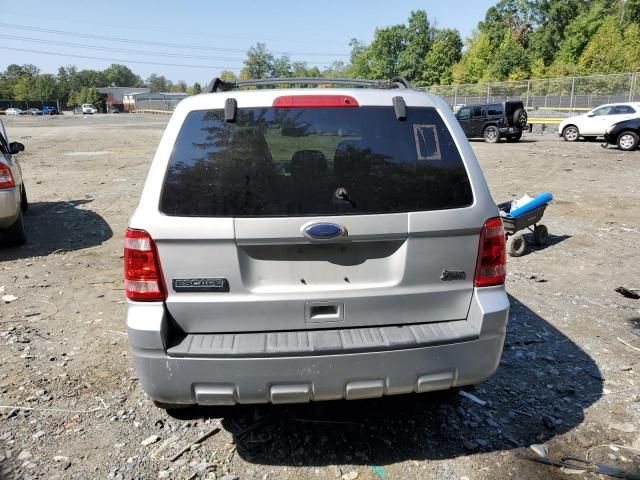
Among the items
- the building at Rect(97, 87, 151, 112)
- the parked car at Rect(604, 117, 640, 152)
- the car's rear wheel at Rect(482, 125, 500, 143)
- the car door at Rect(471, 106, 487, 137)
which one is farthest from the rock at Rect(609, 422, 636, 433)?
the building at Rect(97, 87, 151, 112)

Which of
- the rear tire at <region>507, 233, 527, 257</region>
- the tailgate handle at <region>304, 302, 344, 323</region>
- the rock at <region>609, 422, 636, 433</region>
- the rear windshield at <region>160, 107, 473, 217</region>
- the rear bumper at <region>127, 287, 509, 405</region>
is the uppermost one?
the rear windshield at <region>160, 107, 473, 217</region>

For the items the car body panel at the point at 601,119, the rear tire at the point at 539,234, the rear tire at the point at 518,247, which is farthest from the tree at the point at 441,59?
the rear tire at the point at 518,247

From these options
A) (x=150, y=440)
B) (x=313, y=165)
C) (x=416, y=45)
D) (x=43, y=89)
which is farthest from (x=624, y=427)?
(x=43, y=89)

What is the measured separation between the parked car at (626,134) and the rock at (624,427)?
19034mm

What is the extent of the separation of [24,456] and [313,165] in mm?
2359

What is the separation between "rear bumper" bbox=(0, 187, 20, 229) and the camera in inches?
252

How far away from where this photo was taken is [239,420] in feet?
10.4

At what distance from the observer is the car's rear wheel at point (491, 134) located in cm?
2463

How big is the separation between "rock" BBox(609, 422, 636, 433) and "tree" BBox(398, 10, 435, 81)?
100423 millimetres

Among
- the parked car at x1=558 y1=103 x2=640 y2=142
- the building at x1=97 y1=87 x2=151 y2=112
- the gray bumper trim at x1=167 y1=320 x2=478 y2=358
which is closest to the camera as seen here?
the gray bumper trim at x1=167 y1=320 x2=478 y2=358

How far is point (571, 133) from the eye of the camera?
78.1 ft

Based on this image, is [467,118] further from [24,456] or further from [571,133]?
[24,456]

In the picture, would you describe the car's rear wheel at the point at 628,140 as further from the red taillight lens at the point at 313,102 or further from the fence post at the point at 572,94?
the red taillight lens at the point at 313,102

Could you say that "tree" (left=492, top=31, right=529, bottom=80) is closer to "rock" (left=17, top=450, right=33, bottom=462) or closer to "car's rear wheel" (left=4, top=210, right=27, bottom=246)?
"car's rear wheel" (left=4, top=210, right=27, bottom=246)
